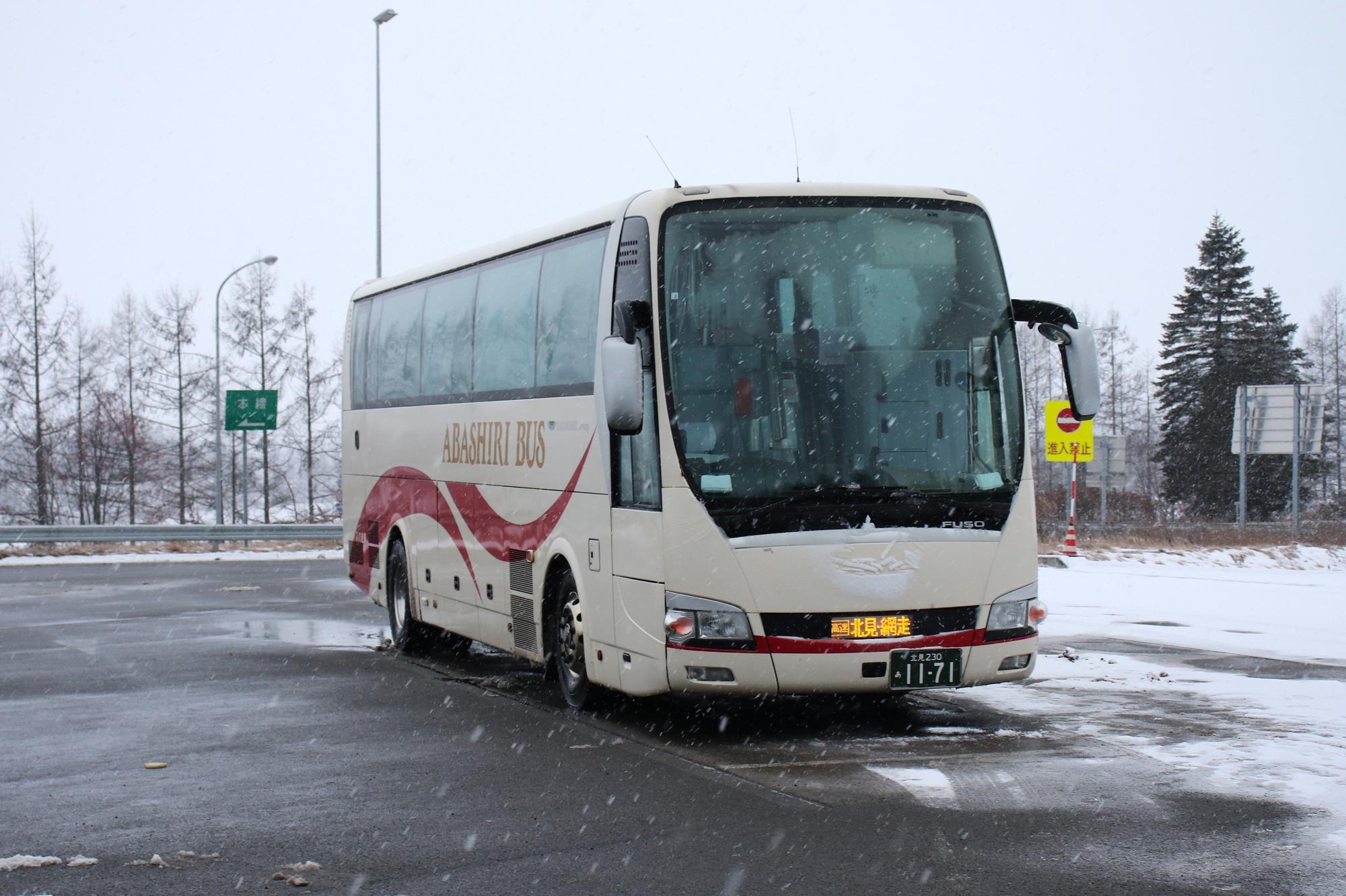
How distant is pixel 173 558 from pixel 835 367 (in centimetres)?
2590

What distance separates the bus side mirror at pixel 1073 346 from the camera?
980 centimetres

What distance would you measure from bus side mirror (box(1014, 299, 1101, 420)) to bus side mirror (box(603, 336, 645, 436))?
264 centimetres

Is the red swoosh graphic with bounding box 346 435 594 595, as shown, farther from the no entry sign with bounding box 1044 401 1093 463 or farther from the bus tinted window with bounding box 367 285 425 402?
the no entry sign with bounding box 1044 401 1093 463

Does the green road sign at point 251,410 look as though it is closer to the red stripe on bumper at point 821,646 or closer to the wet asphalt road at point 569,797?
the wet asphalt road at point 569,797

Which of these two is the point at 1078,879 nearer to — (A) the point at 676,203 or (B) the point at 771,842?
(B) the point at 771,842

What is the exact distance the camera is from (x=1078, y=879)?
5.83 m

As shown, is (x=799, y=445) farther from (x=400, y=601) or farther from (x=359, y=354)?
(x=359, y=354)


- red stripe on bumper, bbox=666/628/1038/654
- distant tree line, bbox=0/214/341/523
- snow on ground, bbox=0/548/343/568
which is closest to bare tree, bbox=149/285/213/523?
distant tree line, bbox=0/214/341/523

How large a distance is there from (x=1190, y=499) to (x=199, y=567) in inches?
1980

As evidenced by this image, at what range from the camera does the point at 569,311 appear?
10.8 metres

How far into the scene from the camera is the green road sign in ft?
140

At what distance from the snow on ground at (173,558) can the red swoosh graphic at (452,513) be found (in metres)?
15.4

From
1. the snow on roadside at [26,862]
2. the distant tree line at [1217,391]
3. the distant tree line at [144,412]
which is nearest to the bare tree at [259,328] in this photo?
the distant tree line at [144,412]

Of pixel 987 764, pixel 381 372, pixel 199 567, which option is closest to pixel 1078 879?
pixel 987 764
